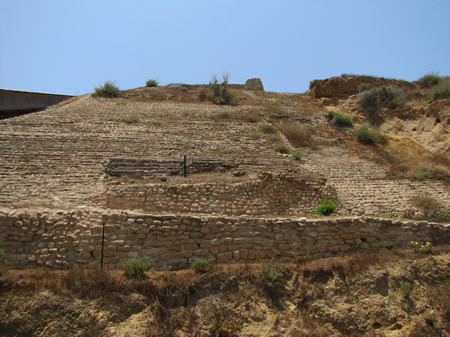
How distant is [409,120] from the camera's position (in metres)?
17.4

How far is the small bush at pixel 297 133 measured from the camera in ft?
50.3

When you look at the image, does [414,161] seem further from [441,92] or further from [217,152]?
[217,152]

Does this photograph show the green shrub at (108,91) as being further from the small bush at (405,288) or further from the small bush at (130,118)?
the small bush at (405,288)

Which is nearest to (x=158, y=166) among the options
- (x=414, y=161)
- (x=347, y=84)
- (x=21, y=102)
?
(x=414, y=161)

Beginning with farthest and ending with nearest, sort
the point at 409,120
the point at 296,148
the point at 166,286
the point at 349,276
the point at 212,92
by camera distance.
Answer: the point at 212,92, the point at 409,120, the point at 296,148, the point at 349,276, the point at 166,286

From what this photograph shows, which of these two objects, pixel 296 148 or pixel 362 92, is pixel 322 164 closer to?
pixel 296 148

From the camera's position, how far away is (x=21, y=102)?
62.7 feet

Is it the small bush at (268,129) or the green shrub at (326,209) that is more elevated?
the small bush at (268,129)

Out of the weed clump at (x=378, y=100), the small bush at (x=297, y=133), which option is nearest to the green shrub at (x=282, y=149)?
the small bush at (x=297, y=133)

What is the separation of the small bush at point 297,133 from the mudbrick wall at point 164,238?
8001 mm

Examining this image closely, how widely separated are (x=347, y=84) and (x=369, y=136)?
6.67 metres

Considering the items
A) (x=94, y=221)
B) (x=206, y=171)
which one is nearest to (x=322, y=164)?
(x=206, y=171)

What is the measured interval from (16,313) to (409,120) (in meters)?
16.5

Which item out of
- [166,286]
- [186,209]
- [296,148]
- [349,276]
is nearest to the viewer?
[166,286]
